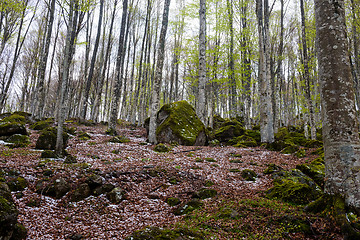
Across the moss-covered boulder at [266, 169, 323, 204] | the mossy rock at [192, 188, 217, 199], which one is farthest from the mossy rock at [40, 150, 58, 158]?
the moss-covered boulder at [266, 169, 323, 204]

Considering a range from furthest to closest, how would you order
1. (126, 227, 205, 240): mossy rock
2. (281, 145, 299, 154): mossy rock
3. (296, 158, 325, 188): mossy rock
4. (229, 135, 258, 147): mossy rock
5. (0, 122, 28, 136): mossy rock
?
(229, 135, 258, 147): mossy rock < (281, 145, 299, 154): mossy rock < (0, 122, 28, 136): mossy rock < (296, 158, 325, 188): mossy rock < (126, 227, 205, 240): mossy rock

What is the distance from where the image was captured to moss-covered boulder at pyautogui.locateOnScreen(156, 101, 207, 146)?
11.8 m

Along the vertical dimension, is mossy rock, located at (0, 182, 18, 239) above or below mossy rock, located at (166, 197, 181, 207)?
above

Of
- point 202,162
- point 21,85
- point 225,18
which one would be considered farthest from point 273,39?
point 21,85

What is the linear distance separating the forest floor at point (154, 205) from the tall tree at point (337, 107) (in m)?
0.67

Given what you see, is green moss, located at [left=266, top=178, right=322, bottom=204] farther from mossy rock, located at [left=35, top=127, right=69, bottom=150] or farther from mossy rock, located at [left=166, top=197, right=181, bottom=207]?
mossy rock, located at [left=35, top=127, right=69, bottom=150]

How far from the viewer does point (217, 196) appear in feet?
16.3

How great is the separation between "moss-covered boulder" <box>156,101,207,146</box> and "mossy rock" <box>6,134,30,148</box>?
6.39 m

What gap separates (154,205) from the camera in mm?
4781

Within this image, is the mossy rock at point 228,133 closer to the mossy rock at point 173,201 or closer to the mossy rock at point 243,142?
the mossy rock at point 243,142

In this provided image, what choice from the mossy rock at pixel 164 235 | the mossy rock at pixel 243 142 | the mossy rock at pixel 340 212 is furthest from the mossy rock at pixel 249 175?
the mossy rock at pixel 243 142

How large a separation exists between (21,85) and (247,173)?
35.7 metres

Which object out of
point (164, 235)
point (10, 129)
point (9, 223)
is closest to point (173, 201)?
point (164, 235)

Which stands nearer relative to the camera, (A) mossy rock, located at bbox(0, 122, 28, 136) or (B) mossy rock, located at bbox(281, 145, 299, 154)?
(A) mossy rock, located at bbox(0, 122, 28, 136)
